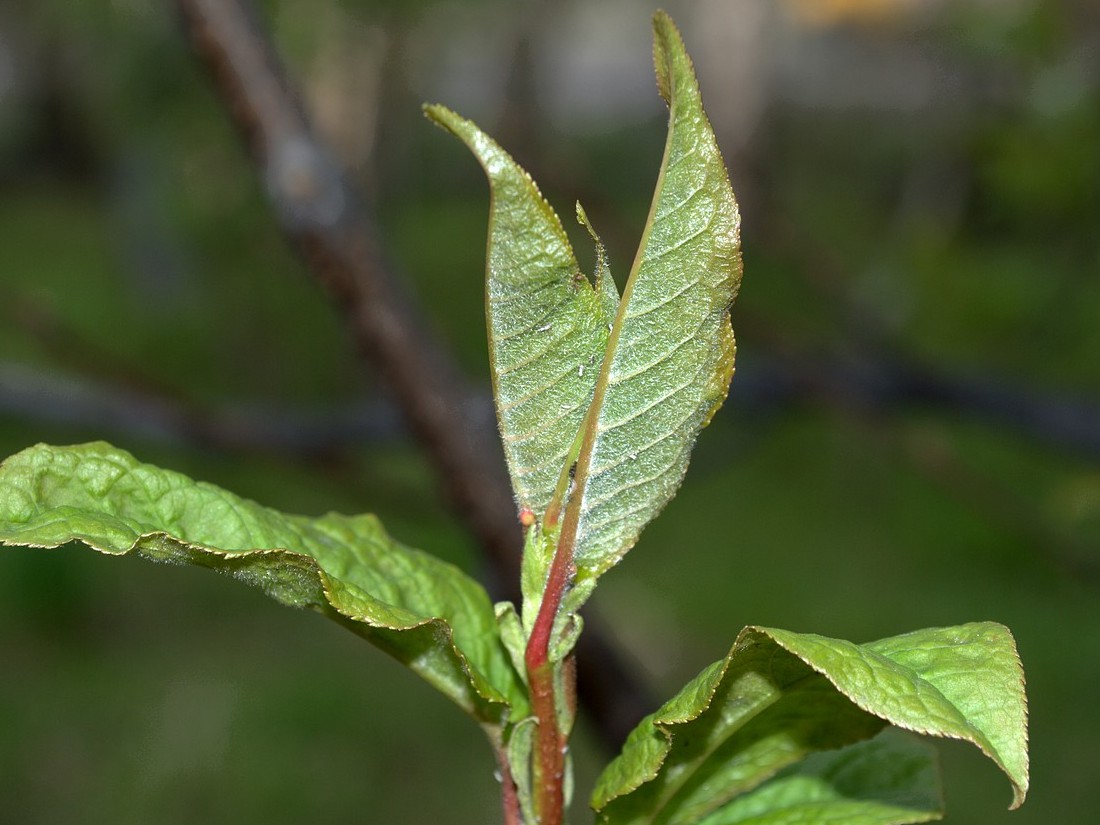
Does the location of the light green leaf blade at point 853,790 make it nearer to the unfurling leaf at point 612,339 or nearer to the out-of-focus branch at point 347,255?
the unfurling leaf at point 612,339

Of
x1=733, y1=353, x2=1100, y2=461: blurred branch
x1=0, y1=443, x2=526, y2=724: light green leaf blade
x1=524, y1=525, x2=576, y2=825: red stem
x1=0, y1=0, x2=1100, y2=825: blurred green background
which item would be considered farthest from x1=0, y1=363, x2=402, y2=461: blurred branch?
x1=524, y1=525, x2=576, y2=825: red stem

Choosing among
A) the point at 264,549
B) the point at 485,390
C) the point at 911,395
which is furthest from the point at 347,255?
the point at 911,395

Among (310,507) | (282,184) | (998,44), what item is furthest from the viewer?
(310,507)

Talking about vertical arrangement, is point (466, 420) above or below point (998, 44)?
below

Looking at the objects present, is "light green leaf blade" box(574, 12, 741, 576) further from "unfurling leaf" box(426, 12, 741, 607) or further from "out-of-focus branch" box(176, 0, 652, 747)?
"out-of-focus branch" box(176, 0, 652, 747)

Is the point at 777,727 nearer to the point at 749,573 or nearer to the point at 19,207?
the point at 749,573

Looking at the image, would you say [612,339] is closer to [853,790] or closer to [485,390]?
[853,790]

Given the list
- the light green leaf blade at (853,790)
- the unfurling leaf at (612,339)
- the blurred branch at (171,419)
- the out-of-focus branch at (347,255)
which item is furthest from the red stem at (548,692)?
the blurred branch at (171,419)

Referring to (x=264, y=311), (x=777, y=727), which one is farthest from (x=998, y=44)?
(x=264, y=311)
